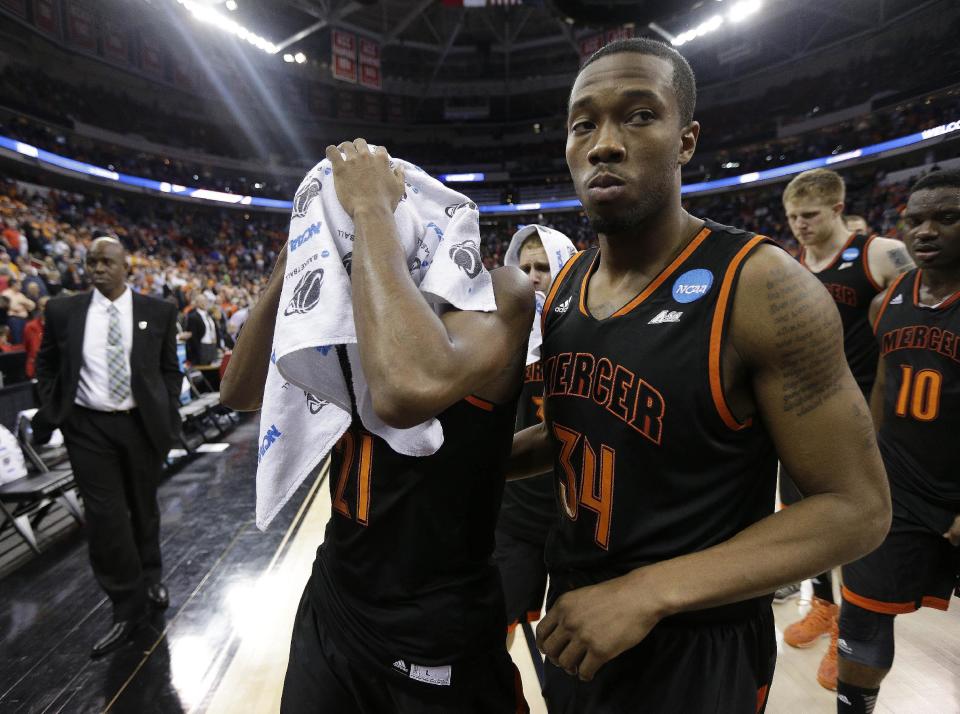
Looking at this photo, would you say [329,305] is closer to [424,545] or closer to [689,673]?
[424,545]

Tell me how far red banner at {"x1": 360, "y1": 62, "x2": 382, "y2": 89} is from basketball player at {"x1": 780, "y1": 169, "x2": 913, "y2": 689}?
728 inches

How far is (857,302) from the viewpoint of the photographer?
2.90 meters

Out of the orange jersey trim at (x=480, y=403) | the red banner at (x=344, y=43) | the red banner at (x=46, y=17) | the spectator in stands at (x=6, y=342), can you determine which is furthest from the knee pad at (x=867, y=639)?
the red banner at (x=46, y=17)

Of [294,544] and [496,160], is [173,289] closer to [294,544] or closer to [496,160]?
[294,544]

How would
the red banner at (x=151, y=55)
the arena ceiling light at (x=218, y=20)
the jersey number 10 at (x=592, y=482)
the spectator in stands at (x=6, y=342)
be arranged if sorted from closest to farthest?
the jersey number 10 at (x=592, y=482)
the spectator in stands at (x=6, y=342)
the arena ceiling light at (x=218, y=20)
the red banner at (x=151, y=55)

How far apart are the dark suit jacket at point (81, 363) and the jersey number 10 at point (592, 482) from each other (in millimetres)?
2837

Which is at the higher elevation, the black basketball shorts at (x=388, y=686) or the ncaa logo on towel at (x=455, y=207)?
the ncaa logo on towel at (x=455, y=207)

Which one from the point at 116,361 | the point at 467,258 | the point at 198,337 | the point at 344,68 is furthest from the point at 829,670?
the point at 344,68

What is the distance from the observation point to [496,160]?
28797 mm

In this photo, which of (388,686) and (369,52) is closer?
(388,686)

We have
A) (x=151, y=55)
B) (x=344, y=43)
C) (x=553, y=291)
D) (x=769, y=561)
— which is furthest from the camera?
(x=151, y=55)

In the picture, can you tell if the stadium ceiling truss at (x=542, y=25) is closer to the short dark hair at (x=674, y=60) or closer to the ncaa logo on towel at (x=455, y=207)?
the short dark hair at (x=674, y=60)

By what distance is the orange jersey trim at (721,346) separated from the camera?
972 millimetres

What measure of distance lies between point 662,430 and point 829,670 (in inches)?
90.6
